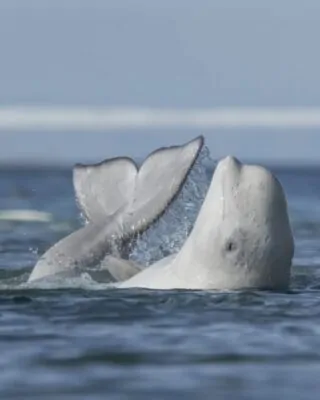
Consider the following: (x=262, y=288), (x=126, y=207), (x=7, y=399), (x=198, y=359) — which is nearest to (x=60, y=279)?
(x=126, y=207)

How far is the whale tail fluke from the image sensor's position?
18797mm

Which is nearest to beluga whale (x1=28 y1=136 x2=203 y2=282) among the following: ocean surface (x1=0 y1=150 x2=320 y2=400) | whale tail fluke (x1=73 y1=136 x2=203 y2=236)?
whale tail fluke (x1=73 y1=136 x2=203 y2=236)

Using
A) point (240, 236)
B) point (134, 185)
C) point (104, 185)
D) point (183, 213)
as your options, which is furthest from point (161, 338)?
point (104, 185)

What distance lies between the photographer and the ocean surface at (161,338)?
46.9 ft

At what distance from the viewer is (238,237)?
17.8 metres

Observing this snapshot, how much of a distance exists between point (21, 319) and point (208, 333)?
1622 millimetres

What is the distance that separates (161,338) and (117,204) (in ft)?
11.6

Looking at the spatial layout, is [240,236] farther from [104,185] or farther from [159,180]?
[104,185]

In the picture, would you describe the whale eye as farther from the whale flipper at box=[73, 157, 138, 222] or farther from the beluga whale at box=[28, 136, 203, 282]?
the whale flipper at box=[73, 157, 138, 222]

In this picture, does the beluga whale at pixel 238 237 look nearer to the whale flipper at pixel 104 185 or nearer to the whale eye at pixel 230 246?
the whale eye at pixel 230 246

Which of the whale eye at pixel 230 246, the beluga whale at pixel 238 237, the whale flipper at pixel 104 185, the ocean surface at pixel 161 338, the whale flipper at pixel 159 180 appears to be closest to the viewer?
the ocean surface at pixel 161 338

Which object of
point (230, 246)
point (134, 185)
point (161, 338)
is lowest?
point (161, 338)

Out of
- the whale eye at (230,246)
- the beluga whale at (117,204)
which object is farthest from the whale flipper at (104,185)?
the whale eye at (230,246)

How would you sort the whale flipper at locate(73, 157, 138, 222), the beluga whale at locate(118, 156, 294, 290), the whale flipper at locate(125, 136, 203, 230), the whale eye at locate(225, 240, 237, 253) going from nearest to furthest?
the beluga whale at locate(118, 156, 294, 290)
the whale eye at locate(225, 240, 237, 253)
the whale flipper at locate(125, 136, 203, 230)
the whale flipper at locate(73, 157, 138, 222)
